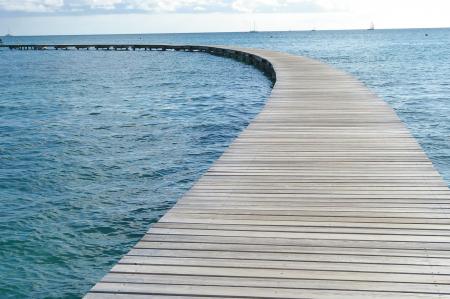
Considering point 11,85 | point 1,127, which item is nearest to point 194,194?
point 1,127

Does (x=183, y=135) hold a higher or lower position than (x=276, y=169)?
lower

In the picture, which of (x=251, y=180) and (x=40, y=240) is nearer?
(x=251, y=180)

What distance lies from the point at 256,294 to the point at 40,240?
4741 mm

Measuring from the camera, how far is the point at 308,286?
390cm

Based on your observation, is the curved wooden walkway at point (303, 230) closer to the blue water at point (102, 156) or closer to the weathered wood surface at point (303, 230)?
the weathered wood surface at point (303, 230)

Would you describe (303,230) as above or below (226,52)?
above

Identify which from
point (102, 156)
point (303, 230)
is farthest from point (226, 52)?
point (303, 230)

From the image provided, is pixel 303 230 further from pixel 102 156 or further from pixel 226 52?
pixel 226 52

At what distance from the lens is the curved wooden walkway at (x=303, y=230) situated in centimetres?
A: 393

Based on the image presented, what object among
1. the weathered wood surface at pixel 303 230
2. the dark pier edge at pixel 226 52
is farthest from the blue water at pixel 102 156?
the weathered wood surface at pixel 303 230

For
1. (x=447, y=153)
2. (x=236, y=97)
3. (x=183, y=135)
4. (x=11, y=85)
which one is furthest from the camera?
(x=11, y=85)

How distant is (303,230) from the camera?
4.96 meters

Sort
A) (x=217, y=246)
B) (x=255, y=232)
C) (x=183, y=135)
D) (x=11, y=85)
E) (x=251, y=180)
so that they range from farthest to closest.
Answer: (x=11, y=85) → (x=183, y=135) → (x=251, y=180) → (x=255, y=232) → (x=217, y=246)

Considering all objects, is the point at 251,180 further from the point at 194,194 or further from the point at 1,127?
the point at 1,127
